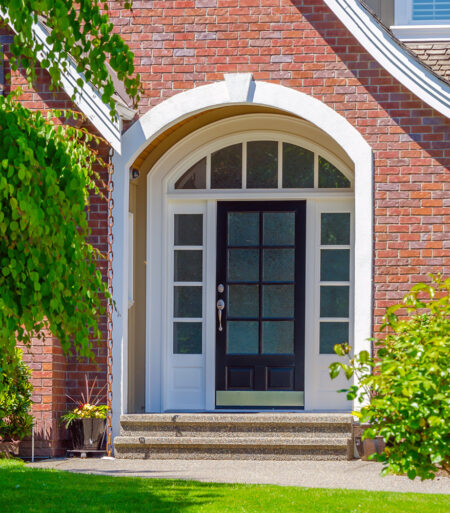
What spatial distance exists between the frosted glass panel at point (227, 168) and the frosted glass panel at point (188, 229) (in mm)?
411

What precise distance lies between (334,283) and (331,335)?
554 millimetres

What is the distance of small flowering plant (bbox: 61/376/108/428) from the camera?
1005 centimetres

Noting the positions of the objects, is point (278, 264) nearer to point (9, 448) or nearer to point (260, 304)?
point (260, 304)

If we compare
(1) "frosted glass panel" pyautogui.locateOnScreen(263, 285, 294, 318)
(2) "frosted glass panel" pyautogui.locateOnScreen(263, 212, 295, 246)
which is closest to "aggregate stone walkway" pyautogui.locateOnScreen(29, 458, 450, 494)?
(1) "frosted glass panel" pyautogui.locateOnScreen(263, 285, 294, 318)

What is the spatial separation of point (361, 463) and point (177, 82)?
163 inches

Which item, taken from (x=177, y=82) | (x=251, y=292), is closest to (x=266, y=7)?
(x=177, y=82)

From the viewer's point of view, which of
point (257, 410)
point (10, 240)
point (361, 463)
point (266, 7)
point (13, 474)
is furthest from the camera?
point (257, 410)

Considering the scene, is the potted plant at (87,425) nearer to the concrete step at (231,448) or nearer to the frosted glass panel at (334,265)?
the concrete step at (231,448)

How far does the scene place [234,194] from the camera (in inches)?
438

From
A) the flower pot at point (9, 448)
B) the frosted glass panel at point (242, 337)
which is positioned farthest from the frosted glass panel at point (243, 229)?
the flower pot at point (9, 448)

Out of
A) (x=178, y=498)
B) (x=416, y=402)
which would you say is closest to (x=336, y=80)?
(x=178, y=498)

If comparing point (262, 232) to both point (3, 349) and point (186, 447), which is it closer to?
point (186, 447)

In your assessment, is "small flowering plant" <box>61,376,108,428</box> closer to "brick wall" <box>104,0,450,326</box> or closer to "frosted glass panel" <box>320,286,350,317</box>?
"frosted glass panel" <box>320,286,350,317</box>

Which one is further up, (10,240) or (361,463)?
(10,240)
